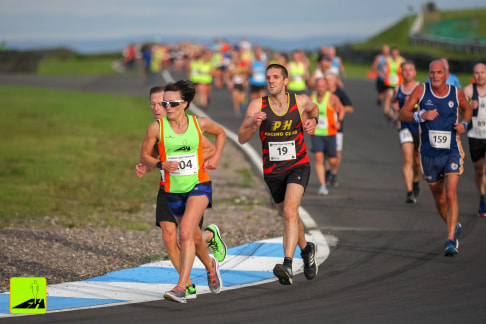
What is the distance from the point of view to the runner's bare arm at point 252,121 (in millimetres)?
8188

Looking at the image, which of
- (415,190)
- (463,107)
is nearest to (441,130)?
(463,107)

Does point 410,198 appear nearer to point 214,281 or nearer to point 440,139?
point 440,139

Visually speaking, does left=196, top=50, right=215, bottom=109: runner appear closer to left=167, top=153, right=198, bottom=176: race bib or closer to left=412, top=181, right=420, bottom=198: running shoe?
left=412, top=181, right=420, bottom=198: running shoe

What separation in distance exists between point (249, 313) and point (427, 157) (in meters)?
3.81

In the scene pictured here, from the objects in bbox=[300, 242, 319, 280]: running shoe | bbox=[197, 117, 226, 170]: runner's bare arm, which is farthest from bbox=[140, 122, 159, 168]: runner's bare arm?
bbox=[300, 242, 319, 280]: running shoe

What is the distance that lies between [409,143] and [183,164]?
21.2 feet

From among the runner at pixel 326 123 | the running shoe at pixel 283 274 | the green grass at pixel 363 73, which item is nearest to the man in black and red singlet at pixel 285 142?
the running shoe at pixel 283 274

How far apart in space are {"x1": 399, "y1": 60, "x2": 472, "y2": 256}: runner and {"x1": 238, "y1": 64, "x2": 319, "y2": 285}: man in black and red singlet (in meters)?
1.77

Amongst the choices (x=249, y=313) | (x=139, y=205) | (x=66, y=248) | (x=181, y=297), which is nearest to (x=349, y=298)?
(x=249, y=313)

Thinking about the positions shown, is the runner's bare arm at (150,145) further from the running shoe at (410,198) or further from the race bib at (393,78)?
the race bib at (393,78)

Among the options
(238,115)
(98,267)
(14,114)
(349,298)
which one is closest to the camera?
(349,298)

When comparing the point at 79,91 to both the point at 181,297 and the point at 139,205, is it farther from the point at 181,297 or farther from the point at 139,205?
the point at 181,297

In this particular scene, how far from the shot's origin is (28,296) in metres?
6.89

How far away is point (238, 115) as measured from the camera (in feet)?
91.2
